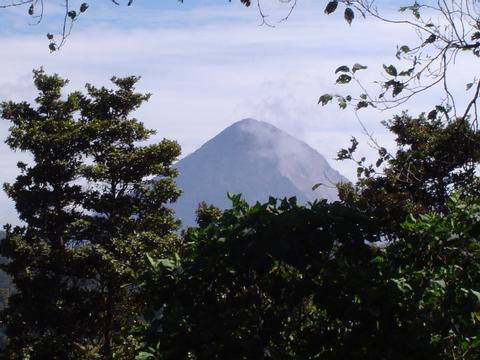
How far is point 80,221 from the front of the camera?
15633mm

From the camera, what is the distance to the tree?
15.3 metres

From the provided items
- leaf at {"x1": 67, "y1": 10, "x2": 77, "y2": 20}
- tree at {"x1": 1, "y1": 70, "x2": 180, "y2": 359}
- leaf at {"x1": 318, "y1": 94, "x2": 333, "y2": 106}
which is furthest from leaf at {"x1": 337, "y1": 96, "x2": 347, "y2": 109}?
tree at {"x1": 1, "y1": 70, "x2": 180, "y2": 359}

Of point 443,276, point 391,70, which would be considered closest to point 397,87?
point 391,70

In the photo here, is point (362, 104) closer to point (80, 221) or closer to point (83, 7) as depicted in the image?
point (83, 7)

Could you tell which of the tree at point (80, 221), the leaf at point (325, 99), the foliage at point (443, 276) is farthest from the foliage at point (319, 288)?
the tree at point (80, 221)

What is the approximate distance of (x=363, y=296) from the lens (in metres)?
3.46

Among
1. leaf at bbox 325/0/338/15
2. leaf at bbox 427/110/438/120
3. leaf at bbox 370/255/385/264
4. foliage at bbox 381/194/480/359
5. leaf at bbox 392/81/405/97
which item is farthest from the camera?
leaf at bbox 427/110/438/120

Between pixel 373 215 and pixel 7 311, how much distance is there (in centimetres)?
1315

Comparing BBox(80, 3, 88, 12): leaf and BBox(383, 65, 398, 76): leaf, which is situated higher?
BBox(80, 3, 88, 12): leaf

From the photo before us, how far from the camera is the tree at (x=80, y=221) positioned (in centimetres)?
1530

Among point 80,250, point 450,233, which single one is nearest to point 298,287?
point 450,233

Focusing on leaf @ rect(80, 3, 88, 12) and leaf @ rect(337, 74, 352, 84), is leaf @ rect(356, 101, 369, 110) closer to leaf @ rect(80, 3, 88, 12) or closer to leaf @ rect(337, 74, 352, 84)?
leaf @ rect(337, 74, 352, 84)

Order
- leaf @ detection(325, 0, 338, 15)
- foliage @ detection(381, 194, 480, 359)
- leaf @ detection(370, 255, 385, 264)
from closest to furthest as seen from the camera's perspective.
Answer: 1. foliage @ detection(381, 194, 480, 359)
2. leaf @ detection(370, 255, 385, 264)
3. leaf @ detection(325, 0, 338, 15)

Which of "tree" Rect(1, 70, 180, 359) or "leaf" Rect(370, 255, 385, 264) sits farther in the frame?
"tree" Rect(1, 70, 180, 359)
